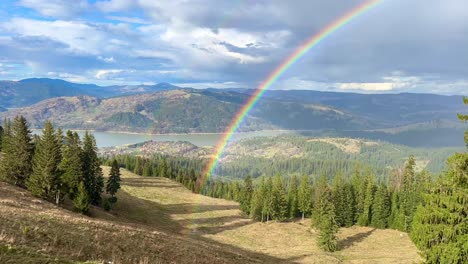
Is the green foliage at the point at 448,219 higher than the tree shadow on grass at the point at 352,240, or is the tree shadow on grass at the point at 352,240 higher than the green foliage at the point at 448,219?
the green foliage at the point at 448,219

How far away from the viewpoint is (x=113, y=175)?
77.8 m

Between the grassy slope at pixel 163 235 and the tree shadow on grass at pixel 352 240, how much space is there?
0.20 metres

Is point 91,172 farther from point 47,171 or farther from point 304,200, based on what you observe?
point 304,200

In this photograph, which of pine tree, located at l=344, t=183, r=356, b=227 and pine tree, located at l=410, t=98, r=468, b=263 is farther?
pine tree, located at l=344, t=183, r=356, b=227

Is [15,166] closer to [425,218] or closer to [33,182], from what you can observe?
[33,182]

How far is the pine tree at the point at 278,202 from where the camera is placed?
88375mm

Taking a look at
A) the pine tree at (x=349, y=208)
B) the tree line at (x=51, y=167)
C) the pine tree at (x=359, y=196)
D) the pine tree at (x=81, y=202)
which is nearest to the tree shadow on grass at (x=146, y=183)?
the tree line at (x=51, y=167)

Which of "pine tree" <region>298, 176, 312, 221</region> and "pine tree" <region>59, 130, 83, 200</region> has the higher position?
"pine tree" <region>59, 130, 83, 200</region>

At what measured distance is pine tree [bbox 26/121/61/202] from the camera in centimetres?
5118

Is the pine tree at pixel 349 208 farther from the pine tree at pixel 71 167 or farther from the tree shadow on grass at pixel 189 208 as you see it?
the pine tree at pixel 71 167

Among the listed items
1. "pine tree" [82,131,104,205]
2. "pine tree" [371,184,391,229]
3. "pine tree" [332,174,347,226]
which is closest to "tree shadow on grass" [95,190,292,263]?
"pine tree" [82,131,104,205]

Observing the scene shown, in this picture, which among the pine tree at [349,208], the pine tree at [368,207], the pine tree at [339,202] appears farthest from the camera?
the pine tree at [368,207]

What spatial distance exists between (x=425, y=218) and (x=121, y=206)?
6591 cm

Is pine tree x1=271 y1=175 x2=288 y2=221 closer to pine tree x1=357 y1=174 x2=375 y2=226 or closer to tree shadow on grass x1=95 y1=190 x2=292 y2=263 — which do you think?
tree shadow on grass x1=95 y1=190 x2=292 y2=263
